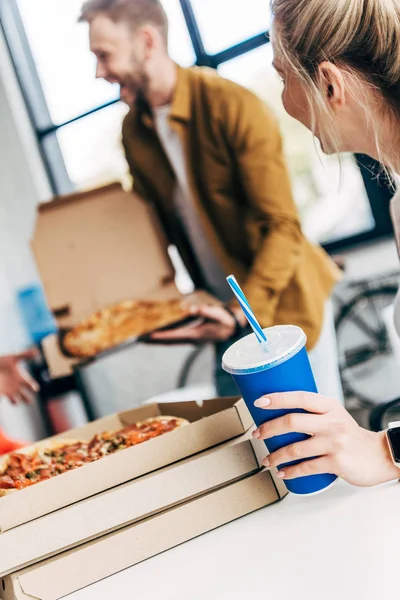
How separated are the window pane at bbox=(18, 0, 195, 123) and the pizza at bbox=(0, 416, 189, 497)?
6.16ft

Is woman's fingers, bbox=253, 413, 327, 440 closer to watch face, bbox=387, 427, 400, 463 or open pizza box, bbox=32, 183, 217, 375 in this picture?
watch face, bbox=387, 427, 400, 463

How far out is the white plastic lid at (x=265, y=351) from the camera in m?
0.75

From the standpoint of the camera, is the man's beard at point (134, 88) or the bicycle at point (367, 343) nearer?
the man's beard at point (134, 88)

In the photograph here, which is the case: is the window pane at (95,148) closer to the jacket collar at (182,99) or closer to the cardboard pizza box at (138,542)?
the jacket collar at (182,99)

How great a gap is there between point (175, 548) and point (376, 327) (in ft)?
6.33

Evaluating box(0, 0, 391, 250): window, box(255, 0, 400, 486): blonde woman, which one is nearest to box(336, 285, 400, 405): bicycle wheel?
box(0, 0, 391, 250): window

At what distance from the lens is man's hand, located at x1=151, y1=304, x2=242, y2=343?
2287 millimetres

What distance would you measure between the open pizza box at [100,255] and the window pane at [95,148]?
0.66ft

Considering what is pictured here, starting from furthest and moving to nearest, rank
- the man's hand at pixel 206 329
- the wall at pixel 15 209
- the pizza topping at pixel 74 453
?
the wall at pixel 15 209 < the man's hand at pixel 206 329 < the pizza topping at pixel 74 453

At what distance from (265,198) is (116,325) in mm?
674

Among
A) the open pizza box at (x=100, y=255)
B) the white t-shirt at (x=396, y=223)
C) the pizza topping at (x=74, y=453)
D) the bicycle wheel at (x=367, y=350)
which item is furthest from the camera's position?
the bicycle wheel at (x=367, y=350)

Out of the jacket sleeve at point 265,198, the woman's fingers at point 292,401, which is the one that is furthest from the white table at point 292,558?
the jacket sleeve at point 265,198

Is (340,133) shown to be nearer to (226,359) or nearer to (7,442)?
(226,359)

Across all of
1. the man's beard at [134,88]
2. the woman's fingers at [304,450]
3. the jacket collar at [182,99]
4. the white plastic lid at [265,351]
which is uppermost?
the man's beard at [134,88]
